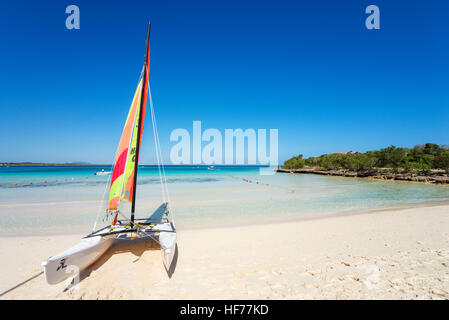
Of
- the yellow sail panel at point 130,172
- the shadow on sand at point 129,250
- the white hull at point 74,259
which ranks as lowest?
the shadow on sand at point 129,250

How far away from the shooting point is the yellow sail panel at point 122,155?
6.79m

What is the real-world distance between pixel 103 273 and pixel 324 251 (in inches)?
233

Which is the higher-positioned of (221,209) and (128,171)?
(128,171)

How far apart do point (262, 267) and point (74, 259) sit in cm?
435

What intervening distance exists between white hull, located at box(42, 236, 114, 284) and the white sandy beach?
0.82 feet

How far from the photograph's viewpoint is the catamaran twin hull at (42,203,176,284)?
4050mm

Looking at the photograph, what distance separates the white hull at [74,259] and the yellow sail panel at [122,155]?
1.53 m

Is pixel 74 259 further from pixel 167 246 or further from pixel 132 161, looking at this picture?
pixel 132 161

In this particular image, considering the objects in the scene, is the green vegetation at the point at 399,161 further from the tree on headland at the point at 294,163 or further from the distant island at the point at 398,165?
the tree on headland at the point at 294,163

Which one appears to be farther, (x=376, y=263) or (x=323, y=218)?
(x=323, y=218)

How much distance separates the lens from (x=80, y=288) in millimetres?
4203

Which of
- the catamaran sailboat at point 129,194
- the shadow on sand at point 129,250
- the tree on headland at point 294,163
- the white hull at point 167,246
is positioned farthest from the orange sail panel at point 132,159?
the tree on headland at point 294,163
